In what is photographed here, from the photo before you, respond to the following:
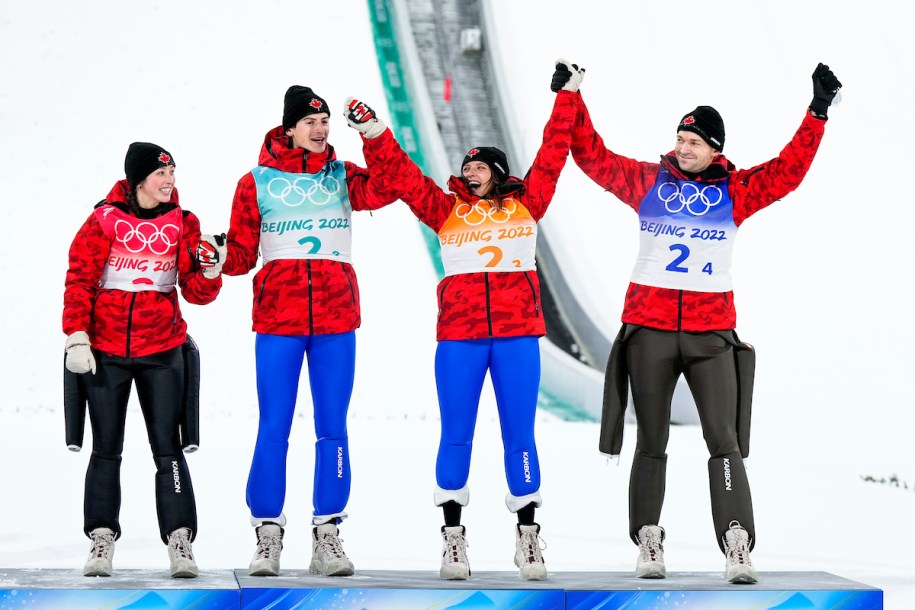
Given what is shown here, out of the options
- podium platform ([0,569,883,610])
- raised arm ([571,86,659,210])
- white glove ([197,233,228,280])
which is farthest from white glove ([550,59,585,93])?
podium platform ([0,569,883,610])

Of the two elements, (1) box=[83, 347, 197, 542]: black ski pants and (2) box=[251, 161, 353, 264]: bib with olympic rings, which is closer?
(1) box=[83, 347, 197, 542]: black ski pants

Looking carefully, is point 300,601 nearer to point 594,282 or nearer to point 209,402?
point 209,402

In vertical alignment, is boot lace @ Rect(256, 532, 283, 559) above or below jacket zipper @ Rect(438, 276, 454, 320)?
below

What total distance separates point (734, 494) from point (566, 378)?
5.02 meters

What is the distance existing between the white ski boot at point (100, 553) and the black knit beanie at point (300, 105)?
4.82 ft

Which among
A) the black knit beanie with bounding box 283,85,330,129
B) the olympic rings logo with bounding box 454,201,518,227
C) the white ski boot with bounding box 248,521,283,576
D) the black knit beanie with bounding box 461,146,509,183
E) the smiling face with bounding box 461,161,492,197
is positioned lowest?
the white ski boot with bounding box 248,521,283,576

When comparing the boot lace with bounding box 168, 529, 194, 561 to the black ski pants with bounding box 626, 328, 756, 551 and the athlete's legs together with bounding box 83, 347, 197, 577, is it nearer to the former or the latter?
the athlete's legs together with bounding box 83, 347, 197, 577

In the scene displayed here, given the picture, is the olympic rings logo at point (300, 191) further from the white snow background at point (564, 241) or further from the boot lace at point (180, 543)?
the white snow background at point (564, 241)

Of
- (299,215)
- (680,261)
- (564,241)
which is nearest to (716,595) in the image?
(680,261)

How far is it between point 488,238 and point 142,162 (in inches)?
45.5

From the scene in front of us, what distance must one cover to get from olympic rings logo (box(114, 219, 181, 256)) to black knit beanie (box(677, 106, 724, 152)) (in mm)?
1728

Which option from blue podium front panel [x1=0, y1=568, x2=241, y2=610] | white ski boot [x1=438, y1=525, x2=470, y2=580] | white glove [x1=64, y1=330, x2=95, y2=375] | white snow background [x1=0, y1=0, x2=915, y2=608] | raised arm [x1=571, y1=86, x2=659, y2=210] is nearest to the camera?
blue podium front panel [x1=0, y1=568, x2=241, y2=610]

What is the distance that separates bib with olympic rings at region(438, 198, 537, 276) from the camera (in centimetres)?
421

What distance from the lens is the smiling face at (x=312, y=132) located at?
13.9 feet
